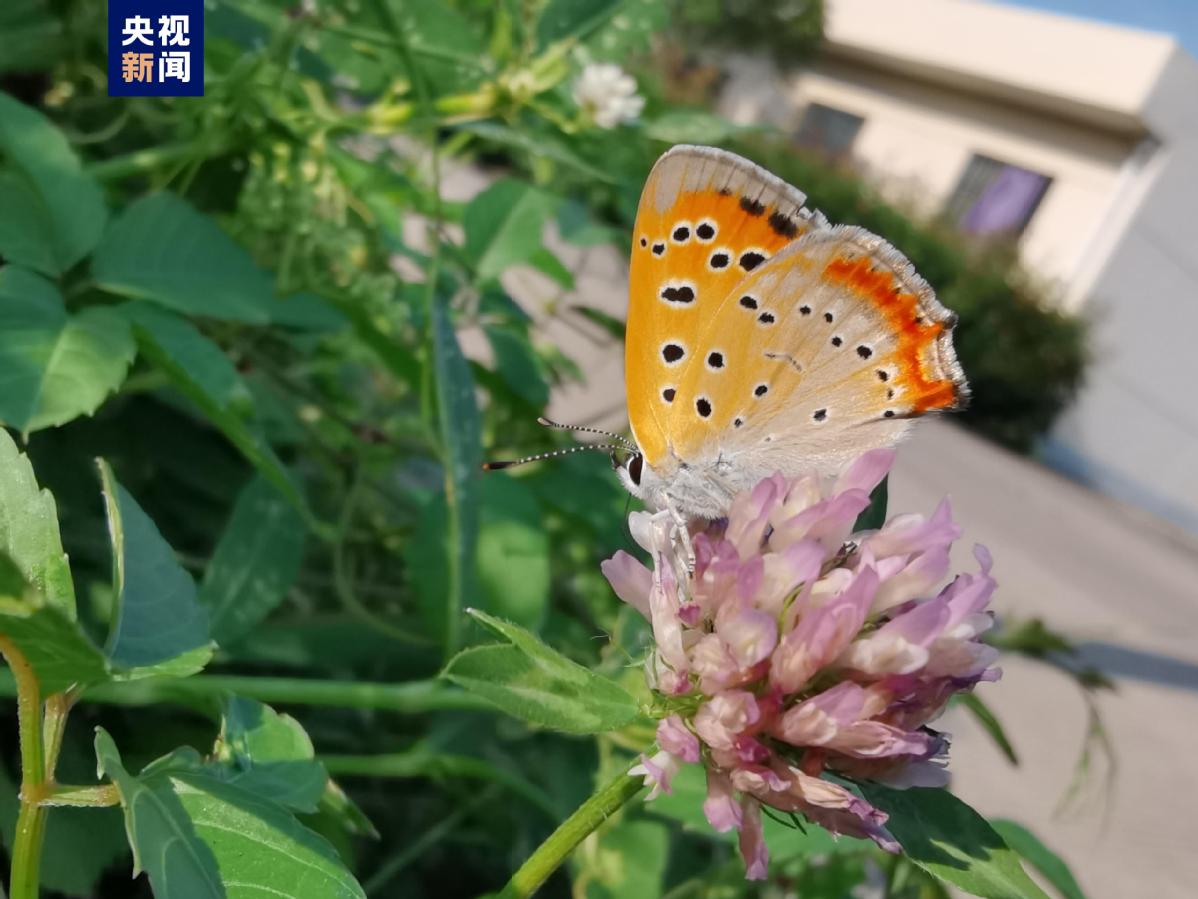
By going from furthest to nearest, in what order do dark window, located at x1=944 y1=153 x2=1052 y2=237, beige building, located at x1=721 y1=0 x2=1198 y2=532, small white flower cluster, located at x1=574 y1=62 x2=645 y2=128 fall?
dark window, located at x1=944 y1=153 x2=1052 y2=237
beige building, located at x1=721 y1=0 x2=1198 y2=532
small white flower cluster, located at x1=574 y1=62 x2=645 y2=128

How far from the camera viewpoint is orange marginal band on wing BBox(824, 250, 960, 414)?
33.2 inches

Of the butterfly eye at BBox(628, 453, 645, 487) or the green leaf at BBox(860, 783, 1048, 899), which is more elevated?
the green leaf at BBox(860, 783, 1048, 899)

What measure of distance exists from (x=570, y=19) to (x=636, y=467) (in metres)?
0.55

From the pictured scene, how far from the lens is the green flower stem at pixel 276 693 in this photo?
749mm

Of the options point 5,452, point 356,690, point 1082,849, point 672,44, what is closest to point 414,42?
point 356,690

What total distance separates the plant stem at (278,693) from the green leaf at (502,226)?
49cm

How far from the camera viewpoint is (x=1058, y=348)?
489 inches

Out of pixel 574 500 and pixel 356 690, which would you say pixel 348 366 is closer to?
pixel 574 500

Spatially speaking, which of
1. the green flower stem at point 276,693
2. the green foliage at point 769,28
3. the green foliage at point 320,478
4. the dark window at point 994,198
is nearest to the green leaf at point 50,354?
the green foliage at point 320,478

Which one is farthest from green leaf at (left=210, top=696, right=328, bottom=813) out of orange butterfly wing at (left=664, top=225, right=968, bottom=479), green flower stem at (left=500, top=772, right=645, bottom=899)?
orange butterfly wing at (left=664, top=225, right=968, bottom=479)

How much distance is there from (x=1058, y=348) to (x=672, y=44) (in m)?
8.06

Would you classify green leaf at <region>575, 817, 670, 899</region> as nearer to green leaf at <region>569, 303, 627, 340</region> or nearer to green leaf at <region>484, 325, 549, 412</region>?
green leaf at <region>484, 325, 549, 412</region>

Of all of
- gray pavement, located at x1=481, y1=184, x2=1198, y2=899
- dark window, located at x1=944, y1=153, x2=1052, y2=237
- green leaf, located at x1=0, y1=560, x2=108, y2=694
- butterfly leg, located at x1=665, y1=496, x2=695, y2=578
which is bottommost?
gray pavement, located at x1=481, y1=184, x2=1198, y2=899

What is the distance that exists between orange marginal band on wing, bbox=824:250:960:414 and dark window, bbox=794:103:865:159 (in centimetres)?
1722
